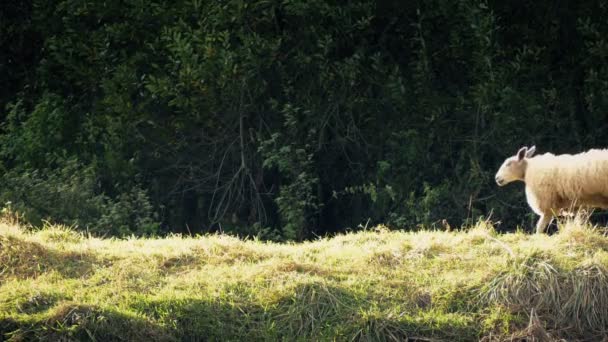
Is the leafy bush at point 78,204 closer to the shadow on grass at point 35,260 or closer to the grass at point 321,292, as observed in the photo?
the shadow on grass at point 35,260

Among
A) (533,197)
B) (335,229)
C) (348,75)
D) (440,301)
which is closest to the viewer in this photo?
(440,301)

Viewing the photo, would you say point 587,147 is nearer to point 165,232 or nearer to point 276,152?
point 276,152

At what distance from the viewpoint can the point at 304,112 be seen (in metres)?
13.8

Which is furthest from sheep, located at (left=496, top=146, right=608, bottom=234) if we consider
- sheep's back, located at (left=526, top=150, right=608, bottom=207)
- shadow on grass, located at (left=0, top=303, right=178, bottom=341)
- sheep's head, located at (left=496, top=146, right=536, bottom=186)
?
shadow on grass, located at (left=0, top=303, right=178, bottom=341)

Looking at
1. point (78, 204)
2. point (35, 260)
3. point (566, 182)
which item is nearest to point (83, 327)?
point (35, 260)

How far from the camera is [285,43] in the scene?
45.7 ft

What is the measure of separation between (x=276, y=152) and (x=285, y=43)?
4.65 feet

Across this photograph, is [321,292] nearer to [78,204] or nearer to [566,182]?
[566,182]

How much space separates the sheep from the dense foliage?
3.04 meters

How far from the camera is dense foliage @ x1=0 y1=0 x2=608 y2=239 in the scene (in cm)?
1345

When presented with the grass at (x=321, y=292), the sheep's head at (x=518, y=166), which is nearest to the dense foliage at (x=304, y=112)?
the sheep's head at (x=518, y=166)

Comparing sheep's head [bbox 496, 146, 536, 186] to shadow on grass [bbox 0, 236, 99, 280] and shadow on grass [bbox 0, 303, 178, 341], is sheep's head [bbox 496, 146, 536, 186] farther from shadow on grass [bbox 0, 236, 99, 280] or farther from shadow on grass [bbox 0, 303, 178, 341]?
shadow on grass [bbox 0, 303, 178, 341]

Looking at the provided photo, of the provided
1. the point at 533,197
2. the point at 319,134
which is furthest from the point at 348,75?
the point at 533,197

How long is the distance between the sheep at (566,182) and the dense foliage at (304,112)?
9.99 feet
